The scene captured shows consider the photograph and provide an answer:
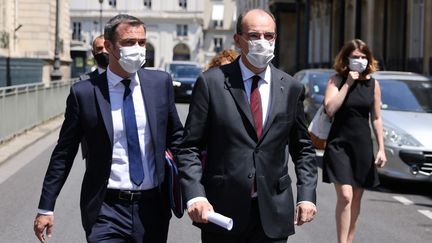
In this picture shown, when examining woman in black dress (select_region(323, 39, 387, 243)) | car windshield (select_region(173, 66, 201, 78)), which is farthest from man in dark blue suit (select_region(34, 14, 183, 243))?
car windshield (select_region(173, 66, 201, 78))

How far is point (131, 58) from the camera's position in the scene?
4.23 meters

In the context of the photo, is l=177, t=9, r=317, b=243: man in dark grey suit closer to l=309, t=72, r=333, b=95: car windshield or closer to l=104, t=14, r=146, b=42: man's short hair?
l=104, t=14, r=146, b=42: man's short hair

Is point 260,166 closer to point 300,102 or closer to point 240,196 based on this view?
point 240,196

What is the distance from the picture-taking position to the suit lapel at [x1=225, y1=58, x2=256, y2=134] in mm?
4109

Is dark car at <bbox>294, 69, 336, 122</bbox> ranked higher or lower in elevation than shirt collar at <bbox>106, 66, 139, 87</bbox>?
lower

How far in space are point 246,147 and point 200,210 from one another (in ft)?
1.33

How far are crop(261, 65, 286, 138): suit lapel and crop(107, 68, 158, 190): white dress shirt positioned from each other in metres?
0.65

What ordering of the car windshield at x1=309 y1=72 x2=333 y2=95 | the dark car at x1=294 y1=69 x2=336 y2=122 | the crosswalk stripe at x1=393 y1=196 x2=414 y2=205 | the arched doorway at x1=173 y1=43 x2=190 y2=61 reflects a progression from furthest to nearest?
1. the arched doorway at x1=173 y1=43 x2=190 y2=61
2. the car windshield at x1=309 y1=72 x2=333 y2=95
3. the dark car at x1=294 y1=69 x2=336 y2=122
4. the crosswalk stripe at x1=393 y1=196 x2=414 y2=205

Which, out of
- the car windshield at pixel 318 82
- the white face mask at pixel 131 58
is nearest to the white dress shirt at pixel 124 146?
the white face mask at pixel 131 58

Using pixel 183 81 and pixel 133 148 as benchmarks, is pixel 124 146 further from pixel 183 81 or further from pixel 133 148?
Answer: pixel 183 81

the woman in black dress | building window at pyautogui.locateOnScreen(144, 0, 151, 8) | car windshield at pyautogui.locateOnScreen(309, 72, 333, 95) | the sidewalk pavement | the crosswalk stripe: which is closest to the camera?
the woman in black dress

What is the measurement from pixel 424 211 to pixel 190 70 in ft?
100.0

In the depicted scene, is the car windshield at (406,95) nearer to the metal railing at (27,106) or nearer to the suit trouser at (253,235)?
the metal railing at (27,106)

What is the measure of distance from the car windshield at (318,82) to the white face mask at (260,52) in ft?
45.4
